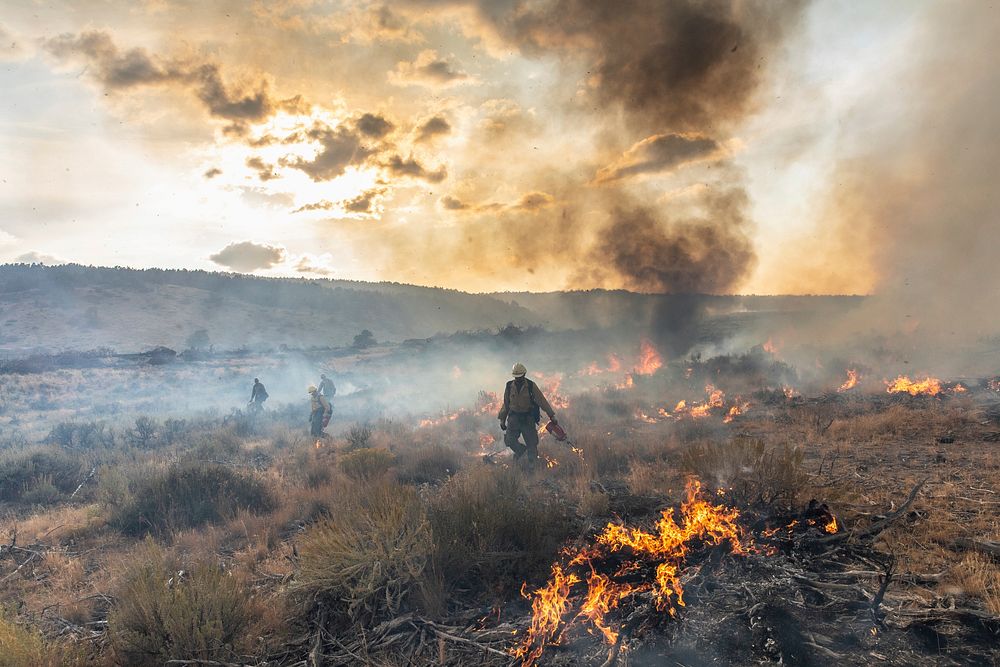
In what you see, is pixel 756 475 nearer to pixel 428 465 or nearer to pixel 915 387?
pixel 428 465

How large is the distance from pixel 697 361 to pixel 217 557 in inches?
841

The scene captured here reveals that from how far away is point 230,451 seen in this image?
1399 cm

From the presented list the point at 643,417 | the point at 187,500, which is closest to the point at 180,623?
the point at 187,500

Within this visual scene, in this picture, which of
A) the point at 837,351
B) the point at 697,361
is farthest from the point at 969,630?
the point at 837,351

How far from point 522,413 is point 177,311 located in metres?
63.5

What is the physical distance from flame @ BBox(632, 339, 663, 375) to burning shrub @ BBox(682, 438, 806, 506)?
18.9 meters

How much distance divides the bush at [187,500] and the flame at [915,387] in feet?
56.4

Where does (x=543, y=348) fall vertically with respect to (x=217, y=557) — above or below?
above

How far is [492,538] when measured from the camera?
208 inches

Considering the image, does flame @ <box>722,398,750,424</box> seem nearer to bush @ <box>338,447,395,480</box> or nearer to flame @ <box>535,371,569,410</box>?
flame @ <box>535,371,569,410</box>

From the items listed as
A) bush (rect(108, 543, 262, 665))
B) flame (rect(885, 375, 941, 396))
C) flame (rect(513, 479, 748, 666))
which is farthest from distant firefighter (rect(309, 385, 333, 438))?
flame (rect(885, 375, 941, 396))

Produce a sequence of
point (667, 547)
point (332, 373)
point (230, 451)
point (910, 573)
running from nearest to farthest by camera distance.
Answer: point (910, 573)
point (667, 547)
point (230, 451)
point (332, 373)

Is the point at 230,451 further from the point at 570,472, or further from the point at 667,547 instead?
the point at 667,547

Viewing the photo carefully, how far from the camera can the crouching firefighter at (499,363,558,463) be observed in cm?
→ 984
